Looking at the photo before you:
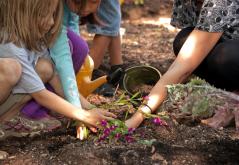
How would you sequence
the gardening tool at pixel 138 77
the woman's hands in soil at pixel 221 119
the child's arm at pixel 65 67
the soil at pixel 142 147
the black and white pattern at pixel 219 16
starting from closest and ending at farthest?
the soil at pixel 142 147 → the child's arm at pixel 65 67 → the woman's hands in soil at pixel 221 119 → the black and white pattern at pixel 219 16 → the gardening tool at pixel 138 77

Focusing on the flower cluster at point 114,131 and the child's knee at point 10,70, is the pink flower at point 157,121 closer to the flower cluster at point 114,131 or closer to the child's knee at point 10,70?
the flower cluster at point 114,131

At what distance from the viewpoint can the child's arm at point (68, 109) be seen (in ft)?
7.74

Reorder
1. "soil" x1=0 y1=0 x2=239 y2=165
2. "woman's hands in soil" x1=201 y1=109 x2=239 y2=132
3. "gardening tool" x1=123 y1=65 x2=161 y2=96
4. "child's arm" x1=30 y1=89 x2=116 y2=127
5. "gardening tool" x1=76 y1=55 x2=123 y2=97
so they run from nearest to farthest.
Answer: "soil" x1=0 y1=0 x2=239 y2=165, "child's arm" x1=30 y1=89 x2=116 y2=127, "woman's hands in soil" x1=201 y1=109 x2=239 y2=132, "gardening tool" x1=76 y1=55 x2=123 y2=97, "gardening tool" x1=123 y1=65 x2=161 y2=96

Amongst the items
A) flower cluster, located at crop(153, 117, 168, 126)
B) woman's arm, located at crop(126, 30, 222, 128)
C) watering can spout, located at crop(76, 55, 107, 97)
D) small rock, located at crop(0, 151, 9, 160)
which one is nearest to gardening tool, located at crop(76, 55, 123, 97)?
watering can spout, located at crop(76, 55, 107, 97)

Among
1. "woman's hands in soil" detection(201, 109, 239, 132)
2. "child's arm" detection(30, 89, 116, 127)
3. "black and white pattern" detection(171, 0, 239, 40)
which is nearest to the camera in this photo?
"child's arm" detection(30, 89, 116, 127)

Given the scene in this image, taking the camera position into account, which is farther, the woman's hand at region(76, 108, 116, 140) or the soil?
the woman's hand at region(76, 108, 116, 140)

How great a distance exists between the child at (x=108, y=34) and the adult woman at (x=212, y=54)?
0.65m

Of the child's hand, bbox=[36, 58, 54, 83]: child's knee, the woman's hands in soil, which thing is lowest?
the woman's hands in soil

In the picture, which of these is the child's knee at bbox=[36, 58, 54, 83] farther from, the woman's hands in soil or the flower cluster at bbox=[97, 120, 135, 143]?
the woman's hands in soil

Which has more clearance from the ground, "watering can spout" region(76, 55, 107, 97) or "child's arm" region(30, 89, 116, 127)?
"child's arm" region(30, 89, 116, 127)

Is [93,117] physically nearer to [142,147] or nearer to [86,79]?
Result: [142,147]

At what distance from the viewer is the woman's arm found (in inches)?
105

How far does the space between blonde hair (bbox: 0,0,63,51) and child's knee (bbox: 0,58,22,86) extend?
0.34 ft

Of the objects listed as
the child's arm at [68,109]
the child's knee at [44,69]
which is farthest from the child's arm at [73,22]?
the child's arm at [68,109]
